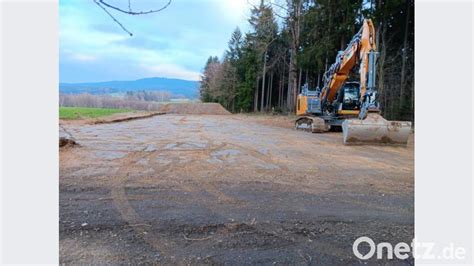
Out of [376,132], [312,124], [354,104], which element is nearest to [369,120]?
[376,132]

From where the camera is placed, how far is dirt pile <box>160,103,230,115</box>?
38.9 meters

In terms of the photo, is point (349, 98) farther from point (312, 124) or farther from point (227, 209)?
point (227, 209)

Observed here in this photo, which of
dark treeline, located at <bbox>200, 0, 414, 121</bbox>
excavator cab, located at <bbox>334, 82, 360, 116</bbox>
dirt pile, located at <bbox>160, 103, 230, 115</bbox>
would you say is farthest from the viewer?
dirt pile, located at <bbox>160, 103, 230, 115</bbox>

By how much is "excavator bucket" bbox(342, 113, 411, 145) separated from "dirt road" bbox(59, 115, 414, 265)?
260cm

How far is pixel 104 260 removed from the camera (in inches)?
88.4

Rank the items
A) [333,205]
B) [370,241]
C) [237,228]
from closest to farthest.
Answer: [370,241], [237,228], [333,205]

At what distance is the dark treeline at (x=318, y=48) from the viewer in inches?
693

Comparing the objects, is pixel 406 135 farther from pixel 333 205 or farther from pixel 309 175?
pixel 333 205

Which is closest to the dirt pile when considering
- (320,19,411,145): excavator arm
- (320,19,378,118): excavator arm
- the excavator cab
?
the excavator cab

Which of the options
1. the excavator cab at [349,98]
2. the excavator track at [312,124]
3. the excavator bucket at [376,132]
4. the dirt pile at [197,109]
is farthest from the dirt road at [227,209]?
the dirt pile at [197,109]

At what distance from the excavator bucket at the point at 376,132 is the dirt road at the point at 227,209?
2.60m

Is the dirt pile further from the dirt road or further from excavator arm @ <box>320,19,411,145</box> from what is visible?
the dirt road

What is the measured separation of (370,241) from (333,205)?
35.1 inches

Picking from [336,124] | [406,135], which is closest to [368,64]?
[406,135]
